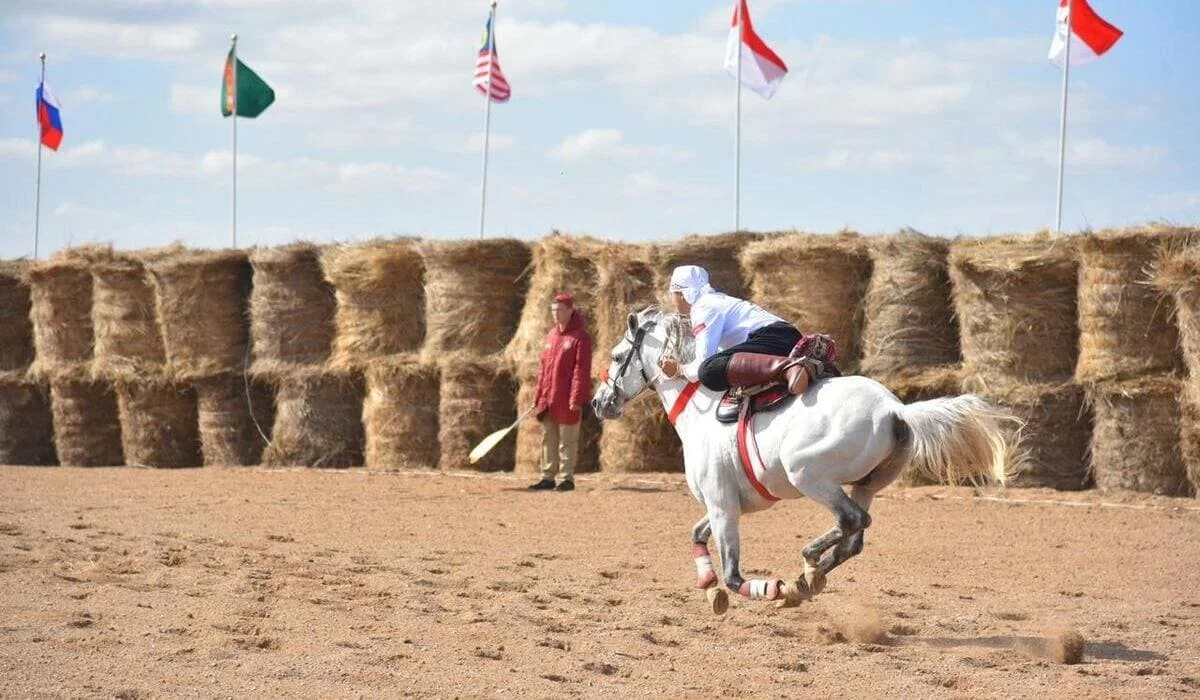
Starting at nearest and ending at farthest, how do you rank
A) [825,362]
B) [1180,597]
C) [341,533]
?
[825,362], [1180,597], [341,533]

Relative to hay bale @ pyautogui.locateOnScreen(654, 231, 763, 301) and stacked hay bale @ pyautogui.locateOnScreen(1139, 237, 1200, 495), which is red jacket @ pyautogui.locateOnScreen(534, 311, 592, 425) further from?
stacked hay bale @ pyautogui.locateOnScreen(1139, 237, 1200, 495)

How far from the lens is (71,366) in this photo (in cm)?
1955

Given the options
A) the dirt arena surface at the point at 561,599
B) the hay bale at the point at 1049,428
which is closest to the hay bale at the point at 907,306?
the hay bale at the point at 1049,428

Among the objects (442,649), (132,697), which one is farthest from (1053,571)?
(132,697)

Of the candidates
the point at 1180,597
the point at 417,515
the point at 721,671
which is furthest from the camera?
the point at 417,515

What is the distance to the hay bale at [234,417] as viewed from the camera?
62.0 feet

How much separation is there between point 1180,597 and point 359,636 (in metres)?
5.58

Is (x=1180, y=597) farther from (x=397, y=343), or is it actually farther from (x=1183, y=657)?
(x=397, y=343)

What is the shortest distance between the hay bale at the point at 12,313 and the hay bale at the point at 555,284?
7417mm

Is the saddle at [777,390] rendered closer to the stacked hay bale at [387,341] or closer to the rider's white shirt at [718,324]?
the rider's white shirt at [718,324]

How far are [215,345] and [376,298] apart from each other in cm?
240

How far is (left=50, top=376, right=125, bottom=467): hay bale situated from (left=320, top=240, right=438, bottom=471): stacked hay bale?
3715 mm

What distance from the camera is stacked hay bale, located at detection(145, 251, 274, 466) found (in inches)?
739

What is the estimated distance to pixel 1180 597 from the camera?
33.5ft
